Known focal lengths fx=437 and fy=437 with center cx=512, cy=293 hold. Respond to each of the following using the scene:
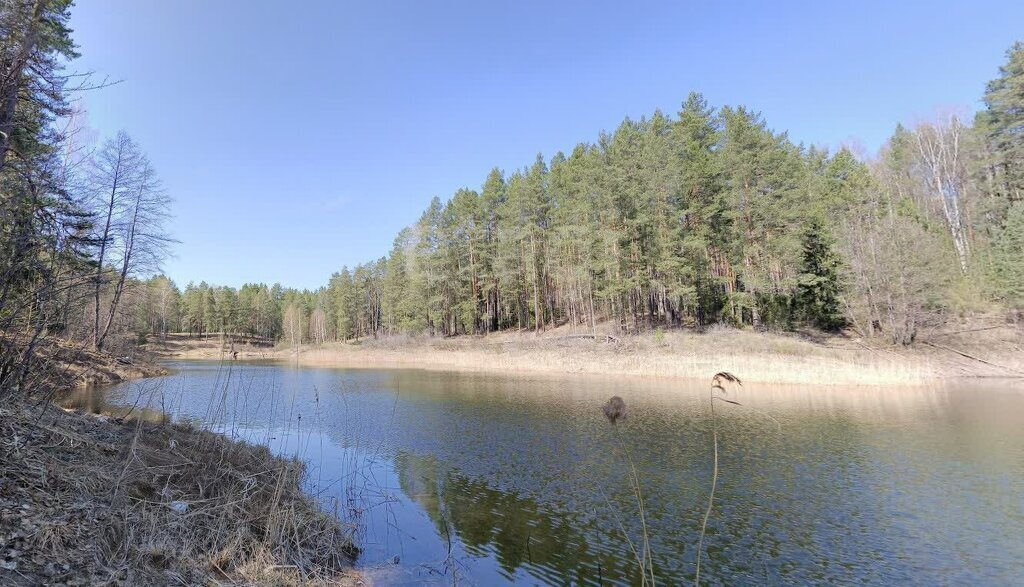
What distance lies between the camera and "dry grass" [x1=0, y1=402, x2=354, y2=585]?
380 centimetres

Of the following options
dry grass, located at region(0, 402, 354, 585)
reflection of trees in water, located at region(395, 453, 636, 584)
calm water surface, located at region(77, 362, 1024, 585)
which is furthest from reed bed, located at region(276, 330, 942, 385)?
dry grass, located at region(0, 402, 354, 585)

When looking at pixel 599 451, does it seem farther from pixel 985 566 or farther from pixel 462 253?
pixel 462 253

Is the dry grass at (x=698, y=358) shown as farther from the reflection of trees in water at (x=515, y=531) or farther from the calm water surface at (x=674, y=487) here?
the reflection of trees in water at (x=515, y=531)

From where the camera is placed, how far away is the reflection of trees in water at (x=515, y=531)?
630cm

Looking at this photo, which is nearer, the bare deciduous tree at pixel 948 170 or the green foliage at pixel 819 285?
the green foliage at pixel 819 285

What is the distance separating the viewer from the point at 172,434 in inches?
381

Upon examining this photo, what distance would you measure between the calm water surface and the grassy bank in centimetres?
111

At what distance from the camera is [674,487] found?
921 centimetres

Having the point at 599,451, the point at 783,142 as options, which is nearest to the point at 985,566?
the point at 599,451

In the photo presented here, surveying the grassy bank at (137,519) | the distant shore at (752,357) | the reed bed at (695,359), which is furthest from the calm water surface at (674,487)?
the distant shore at (752,357)

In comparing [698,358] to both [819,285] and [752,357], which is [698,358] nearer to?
[752,357]

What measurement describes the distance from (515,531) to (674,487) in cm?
379

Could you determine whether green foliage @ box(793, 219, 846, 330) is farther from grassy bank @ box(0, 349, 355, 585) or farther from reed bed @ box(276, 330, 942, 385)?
grassy bank @ box(0, 349, 355, 585)

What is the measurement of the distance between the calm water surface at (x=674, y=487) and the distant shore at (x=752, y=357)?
17.6 feet
